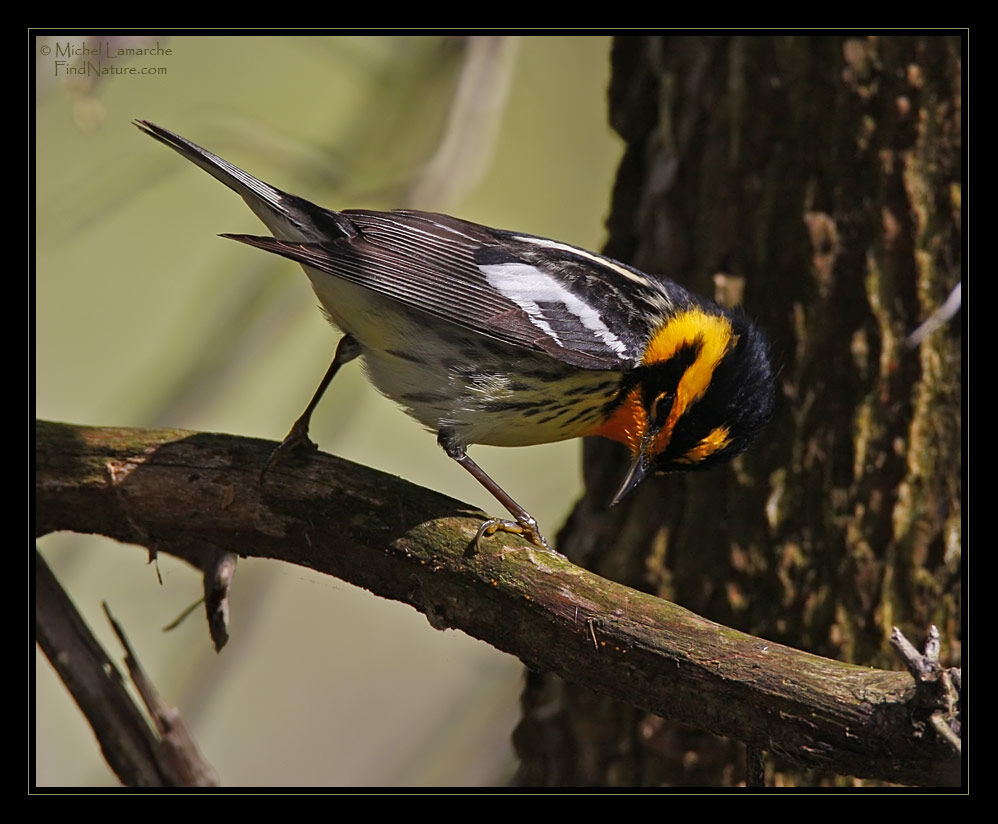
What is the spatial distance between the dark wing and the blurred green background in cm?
114

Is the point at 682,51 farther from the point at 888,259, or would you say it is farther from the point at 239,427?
the point at 239,427

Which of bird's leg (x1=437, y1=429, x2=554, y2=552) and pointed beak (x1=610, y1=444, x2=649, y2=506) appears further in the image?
pointed beak (x1=610, y1=444, x2=649, y2=506)

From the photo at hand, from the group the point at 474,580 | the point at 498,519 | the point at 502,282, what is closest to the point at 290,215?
the point at 502,282

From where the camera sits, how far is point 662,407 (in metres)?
3.20

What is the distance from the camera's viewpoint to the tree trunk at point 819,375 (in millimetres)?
3486

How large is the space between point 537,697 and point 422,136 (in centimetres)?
264

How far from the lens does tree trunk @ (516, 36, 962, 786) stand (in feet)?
11.4

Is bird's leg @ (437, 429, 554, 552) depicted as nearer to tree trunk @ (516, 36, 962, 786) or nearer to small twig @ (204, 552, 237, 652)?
small twig @ (204, 552, 237, 652)

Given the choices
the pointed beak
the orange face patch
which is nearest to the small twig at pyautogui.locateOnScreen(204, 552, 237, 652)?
the pointed beak

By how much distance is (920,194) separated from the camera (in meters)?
3.54

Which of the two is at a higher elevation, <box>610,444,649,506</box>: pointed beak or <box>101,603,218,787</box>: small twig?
<box>610,444,649,506</box>: pointed beak

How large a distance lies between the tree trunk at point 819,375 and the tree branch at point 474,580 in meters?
1.30
